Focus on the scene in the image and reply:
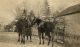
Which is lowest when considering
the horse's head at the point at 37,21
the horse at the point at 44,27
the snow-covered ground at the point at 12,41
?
the snow-covered ground at the point at 12,41

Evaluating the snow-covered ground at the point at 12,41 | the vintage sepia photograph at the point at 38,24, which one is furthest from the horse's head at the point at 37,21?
the snow-covered ground at the point at 12,41

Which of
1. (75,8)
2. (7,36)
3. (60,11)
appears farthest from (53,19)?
(7,36)

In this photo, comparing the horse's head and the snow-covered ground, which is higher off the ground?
the horse's head

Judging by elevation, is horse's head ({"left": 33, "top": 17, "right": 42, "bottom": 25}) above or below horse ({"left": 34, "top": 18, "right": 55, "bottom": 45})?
above

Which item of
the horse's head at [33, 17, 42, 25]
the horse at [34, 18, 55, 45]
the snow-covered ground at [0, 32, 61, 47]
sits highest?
the horse's head at [33, 17, 42, 25]

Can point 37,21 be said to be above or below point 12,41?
above

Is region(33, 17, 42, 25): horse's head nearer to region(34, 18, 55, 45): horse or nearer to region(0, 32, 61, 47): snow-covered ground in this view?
region(34, 18, 55, 45): horse

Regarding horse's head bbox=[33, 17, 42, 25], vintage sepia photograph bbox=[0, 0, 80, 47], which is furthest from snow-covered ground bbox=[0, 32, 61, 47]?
horse's head bbox=[33, 17, 42, 25]

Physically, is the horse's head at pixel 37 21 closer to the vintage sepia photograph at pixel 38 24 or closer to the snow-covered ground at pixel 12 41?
the vintage sepia photograph at pixel 38 24

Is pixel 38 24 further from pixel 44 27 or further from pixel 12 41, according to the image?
pixel 12 41

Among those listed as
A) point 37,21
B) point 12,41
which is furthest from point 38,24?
point 12,41
